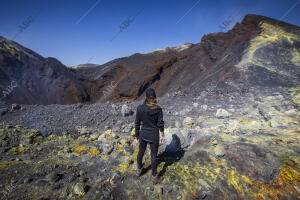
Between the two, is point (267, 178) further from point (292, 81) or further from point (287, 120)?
point (292, 81)

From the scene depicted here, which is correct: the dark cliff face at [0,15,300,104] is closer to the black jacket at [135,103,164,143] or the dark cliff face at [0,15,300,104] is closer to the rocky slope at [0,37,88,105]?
the rocky slope at [0,37,88,105]

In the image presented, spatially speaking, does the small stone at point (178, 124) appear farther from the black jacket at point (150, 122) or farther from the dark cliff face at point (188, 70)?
the dark cliff face at point (188, 70)

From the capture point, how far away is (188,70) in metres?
14.5

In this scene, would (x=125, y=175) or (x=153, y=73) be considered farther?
(x=153, y=73)

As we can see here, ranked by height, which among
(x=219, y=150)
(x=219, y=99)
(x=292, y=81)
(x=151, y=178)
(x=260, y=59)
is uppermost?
(x=260, y=59)

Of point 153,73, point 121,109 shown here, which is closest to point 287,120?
point 121,109

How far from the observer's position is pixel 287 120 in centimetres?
378

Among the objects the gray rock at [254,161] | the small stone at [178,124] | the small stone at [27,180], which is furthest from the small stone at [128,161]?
the small stone at [178,124]

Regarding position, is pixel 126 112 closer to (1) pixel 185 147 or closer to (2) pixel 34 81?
(1) pixel 185 147

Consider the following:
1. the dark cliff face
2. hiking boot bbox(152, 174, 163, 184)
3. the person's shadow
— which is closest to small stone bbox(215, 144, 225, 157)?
the person's shadow

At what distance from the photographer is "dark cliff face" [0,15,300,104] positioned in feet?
24.3

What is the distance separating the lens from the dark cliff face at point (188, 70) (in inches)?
292

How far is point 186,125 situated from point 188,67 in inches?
451

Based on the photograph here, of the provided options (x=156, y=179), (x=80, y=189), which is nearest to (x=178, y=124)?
(x=156, y=179)
